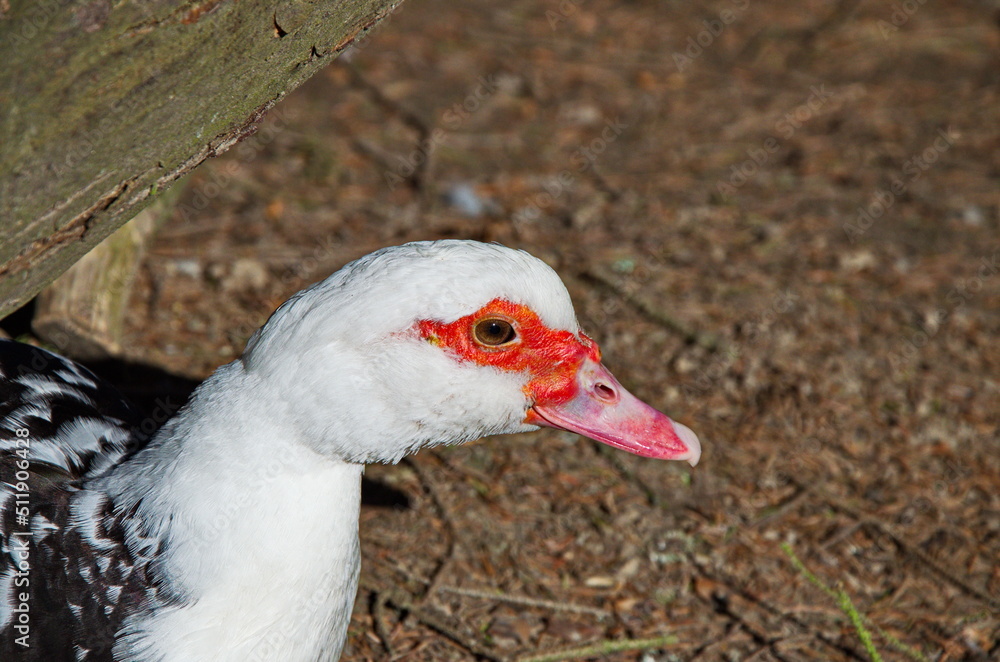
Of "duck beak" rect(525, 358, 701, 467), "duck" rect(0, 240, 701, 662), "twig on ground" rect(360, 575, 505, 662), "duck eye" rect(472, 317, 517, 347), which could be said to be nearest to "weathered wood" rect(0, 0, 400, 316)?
"duck" rect(0, 240, 701, 662)

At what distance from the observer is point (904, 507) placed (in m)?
3.67

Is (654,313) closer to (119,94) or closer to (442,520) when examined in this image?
(442,520)

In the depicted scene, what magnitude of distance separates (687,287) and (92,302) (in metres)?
2.73

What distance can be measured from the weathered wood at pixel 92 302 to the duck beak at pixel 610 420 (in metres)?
1.87

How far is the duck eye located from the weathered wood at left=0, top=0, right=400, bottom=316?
721 millimetres

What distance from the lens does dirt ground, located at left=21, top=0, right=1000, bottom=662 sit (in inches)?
129

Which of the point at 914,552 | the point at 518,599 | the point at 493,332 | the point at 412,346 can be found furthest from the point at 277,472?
the point at 914,552

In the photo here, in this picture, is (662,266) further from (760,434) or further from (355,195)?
(355,195)

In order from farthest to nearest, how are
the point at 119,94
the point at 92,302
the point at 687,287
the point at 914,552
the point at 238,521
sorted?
the point at 687,287
the point at 92,302
the point at 914,552
the point at 238,521
the point at 119,94

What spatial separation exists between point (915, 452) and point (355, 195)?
10.1ft

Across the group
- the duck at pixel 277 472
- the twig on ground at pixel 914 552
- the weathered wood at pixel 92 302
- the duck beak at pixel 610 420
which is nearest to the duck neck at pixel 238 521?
the duck at pixel 277 472

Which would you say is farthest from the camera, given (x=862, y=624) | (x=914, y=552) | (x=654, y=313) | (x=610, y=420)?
(x=654, y=313)

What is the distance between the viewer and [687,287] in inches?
188

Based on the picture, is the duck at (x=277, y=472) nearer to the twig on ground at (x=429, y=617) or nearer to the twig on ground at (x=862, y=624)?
the twig on ground at (x=429, y=617)
